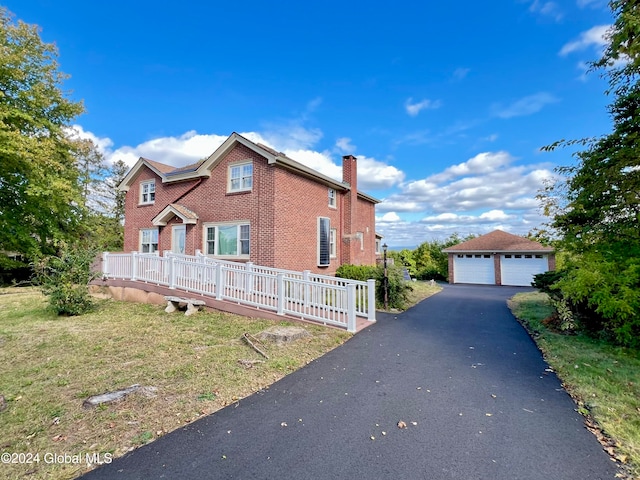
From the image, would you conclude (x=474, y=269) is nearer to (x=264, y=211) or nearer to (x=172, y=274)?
(x=264, y=211)

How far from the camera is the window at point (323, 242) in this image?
48.1 ft

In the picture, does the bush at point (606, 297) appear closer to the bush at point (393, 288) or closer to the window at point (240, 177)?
the bush at point (393, 288)

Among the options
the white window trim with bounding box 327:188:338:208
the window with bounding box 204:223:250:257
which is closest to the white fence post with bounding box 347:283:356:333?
the window with bounding box 204:223:250:257

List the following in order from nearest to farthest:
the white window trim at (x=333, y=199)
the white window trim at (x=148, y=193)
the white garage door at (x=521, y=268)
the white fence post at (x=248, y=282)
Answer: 1. the white fence post at (x=248, y=282)
2. the white window trim at (x=333, y=199)
3. the white window trim at (x=148, y=193)
4. the white garage door at (x=521, y=268)

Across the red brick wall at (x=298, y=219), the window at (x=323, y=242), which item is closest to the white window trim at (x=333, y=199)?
the red brick wall at (x=298, y=219)

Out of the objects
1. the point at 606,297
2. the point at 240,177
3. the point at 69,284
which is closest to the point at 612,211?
the point at 606,297

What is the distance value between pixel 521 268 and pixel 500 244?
8.17ft

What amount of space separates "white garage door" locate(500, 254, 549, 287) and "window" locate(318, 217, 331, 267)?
17.2 m

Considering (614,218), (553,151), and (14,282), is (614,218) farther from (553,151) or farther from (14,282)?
(14,282)

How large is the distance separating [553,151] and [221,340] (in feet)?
31.0

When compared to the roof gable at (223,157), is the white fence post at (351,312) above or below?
below

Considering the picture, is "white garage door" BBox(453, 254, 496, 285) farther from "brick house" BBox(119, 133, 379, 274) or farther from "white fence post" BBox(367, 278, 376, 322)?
"white fence post" BBox(367, 278, 376, 322)

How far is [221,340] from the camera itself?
6.65 m

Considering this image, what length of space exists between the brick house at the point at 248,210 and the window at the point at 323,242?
50 millimetres
